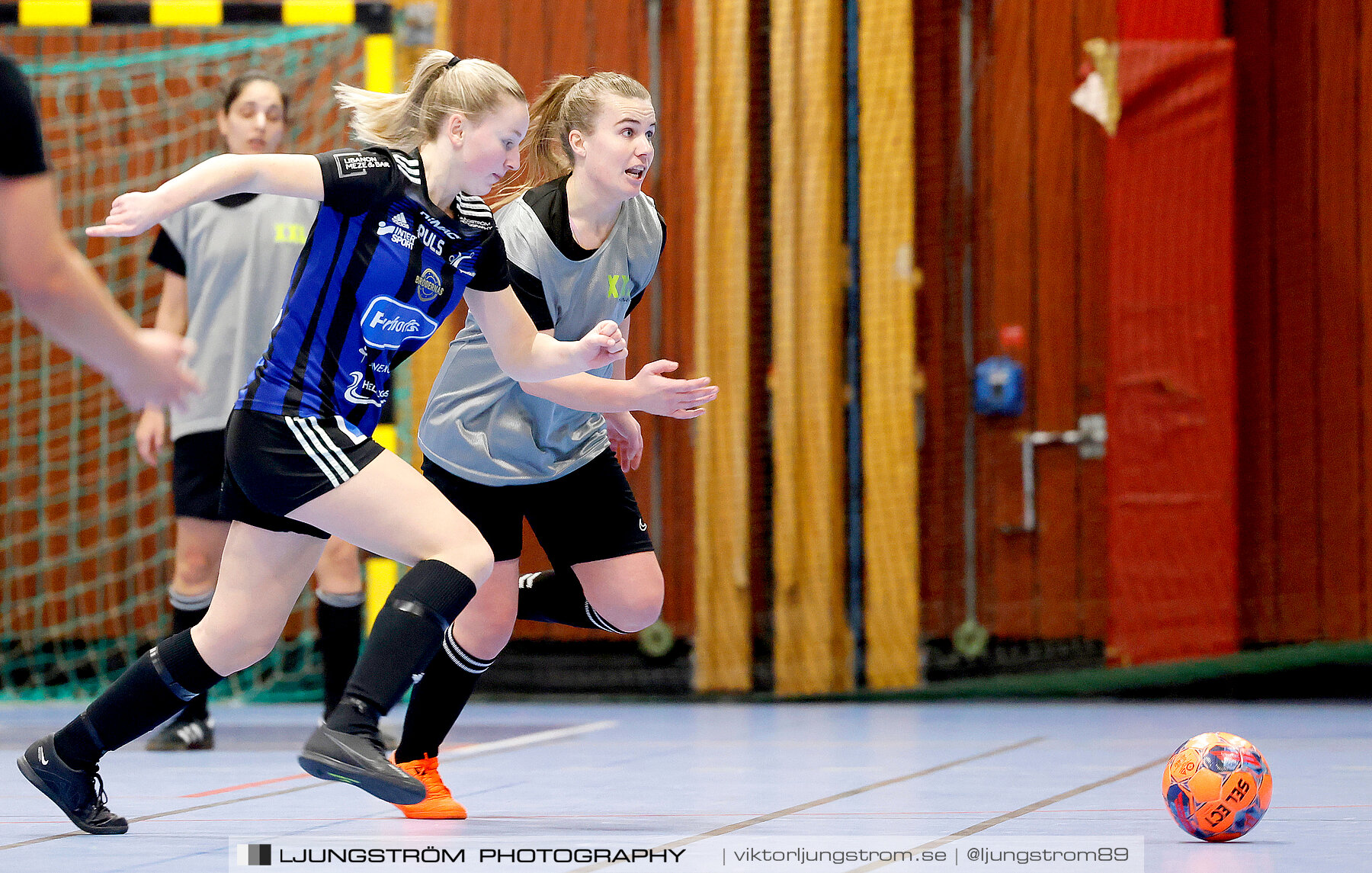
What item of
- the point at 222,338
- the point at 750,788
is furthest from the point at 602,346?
the point at 222,338

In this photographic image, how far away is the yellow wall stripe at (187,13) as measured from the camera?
548 cm

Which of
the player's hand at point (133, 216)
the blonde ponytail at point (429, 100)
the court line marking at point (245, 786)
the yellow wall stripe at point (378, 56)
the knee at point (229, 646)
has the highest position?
the yellow wall stripe at point (378, 56)

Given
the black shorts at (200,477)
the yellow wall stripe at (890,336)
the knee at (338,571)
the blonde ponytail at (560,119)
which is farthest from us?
the yellow wall stripe at (890,336)

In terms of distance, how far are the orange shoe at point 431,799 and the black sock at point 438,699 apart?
0.02 metres

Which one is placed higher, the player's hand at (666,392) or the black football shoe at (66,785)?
the player's hand at (666,392)

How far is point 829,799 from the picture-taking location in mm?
3518

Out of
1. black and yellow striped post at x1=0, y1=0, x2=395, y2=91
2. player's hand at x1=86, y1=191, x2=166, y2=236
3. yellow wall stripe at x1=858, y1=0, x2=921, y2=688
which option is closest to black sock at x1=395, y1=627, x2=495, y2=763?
player's hand at x1=86, y1=191, x2=166, y2=236

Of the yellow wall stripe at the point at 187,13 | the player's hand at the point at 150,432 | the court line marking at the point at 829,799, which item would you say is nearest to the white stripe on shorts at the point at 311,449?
the court line marking at the point at 829,799

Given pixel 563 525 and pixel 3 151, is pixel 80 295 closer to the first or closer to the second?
pixel 3 151

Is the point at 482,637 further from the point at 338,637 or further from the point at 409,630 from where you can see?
the point at 338,637

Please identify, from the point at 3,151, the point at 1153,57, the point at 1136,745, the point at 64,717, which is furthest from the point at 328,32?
the point at 3,151

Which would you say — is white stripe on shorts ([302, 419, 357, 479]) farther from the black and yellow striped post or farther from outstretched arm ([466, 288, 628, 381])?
the black and yellow striped post

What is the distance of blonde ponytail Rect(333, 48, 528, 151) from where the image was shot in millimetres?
3018

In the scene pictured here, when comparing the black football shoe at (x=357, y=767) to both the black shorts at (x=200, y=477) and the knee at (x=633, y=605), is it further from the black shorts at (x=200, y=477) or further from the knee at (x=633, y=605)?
the black shorts at (x=200, y=477)
